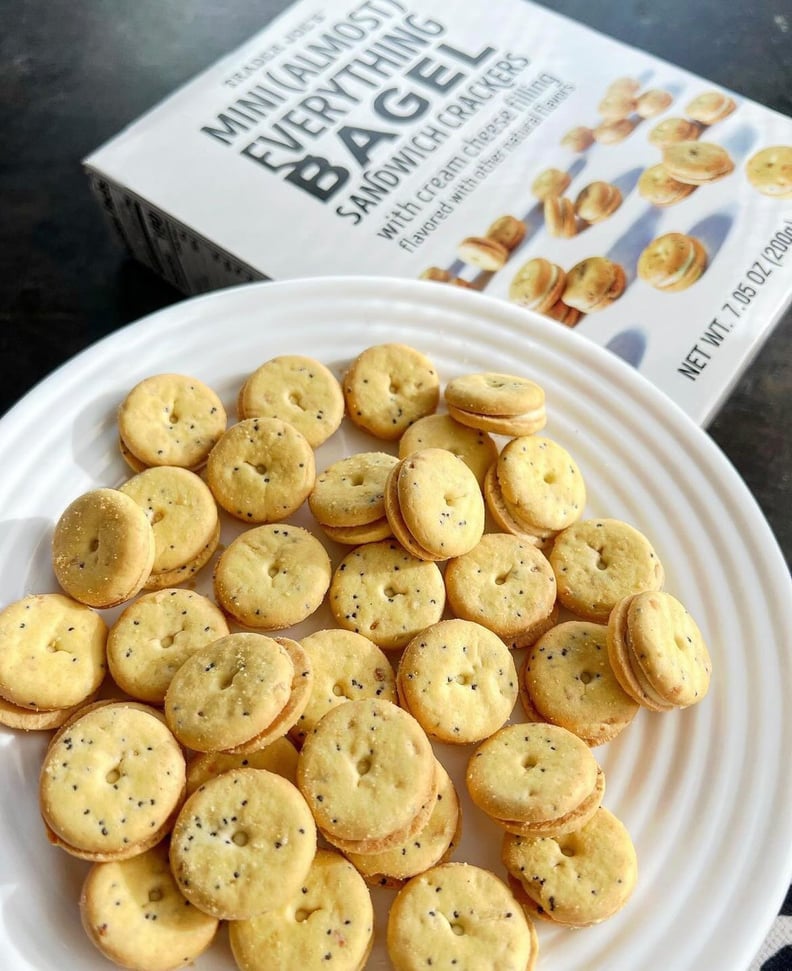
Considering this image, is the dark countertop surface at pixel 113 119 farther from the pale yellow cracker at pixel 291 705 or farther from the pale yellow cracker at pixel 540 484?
the pale yellow cracker at pixel 291 705

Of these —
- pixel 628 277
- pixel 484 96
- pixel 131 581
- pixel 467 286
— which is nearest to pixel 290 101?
pixel 484 96

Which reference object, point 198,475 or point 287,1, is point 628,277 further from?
point 287,1

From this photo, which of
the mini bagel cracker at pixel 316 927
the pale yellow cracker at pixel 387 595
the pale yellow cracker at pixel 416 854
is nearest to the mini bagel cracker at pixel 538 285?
the pale yellow cracker at pixel 387 595

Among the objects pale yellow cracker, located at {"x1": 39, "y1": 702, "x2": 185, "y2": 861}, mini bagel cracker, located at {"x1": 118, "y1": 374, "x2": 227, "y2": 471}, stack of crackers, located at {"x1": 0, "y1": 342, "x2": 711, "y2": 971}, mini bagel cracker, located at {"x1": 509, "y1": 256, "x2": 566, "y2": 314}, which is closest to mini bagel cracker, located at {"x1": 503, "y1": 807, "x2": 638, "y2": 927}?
stack of crackers, located at {"x1": 0, "y1": 342, "x2": 711, "y2": 971}

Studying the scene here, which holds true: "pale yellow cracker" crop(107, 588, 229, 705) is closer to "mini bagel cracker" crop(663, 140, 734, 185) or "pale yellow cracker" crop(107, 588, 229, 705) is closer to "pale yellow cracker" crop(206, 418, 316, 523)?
"pale yellow cracker" crop(206, 418, 316, 523)

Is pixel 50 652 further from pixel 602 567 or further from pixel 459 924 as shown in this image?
pixel 602 567

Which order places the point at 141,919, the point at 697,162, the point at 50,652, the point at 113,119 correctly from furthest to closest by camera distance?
the point at 113,119
the point at 697,162
the point at 50,652
the point at 141,919

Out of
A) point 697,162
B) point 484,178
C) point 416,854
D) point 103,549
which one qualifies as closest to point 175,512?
point 103,549
